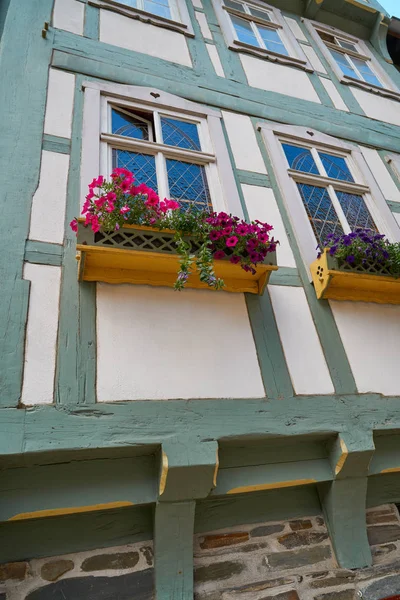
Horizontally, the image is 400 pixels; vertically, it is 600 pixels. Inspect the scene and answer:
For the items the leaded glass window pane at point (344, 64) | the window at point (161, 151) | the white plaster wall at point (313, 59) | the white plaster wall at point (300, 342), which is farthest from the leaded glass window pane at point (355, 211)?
the leaded glass window pane at point (344, 64)

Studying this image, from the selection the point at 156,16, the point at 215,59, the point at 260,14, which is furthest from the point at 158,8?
the point at 260,14

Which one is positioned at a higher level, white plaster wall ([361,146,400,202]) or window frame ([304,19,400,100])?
window frame ([304,19,400,100])

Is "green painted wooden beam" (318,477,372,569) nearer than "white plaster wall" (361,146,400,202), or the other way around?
"green painted wooden beam" (318,477,372,569)

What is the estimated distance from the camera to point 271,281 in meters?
3.08

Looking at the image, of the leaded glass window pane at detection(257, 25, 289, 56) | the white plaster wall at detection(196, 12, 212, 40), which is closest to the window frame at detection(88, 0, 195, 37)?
the white plaster wall at detection(196, 12, 212, 40)

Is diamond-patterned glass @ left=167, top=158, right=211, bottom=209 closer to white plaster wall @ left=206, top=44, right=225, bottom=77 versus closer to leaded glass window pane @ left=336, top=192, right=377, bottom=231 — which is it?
leaded glass window pane @ left=336, top=192, right=377, bottom=231

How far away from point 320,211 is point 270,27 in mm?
4137

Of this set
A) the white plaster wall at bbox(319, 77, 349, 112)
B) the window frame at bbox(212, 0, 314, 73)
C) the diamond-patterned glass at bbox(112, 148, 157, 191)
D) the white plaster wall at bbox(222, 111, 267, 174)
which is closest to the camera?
the diamond-patterned glass at bbox(112, 148, 157, 191)

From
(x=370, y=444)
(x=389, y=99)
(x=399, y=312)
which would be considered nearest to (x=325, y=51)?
(x=389, y=99)

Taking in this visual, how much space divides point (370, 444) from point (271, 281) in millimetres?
1346

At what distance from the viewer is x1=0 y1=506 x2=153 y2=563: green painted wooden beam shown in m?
1.97

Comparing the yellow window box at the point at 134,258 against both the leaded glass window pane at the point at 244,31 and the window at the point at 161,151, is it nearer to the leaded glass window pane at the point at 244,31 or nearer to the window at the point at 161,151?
the window at the point at 161,151

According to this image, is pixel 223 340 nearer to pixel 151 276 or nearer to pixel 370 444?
pixel 151 276

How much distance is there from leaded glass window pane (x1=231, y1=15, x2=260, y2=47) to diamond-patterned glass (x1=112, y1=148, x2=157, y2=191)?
3095mm
